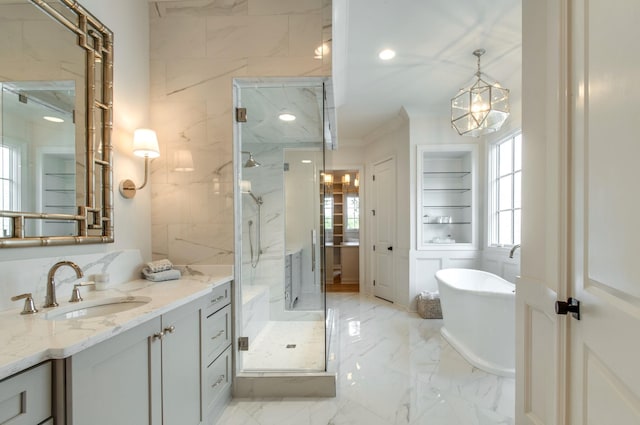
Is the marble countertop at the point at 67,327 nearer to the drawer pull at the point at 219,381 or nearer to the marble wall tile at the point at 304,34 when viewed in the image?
the drawer pull at the point at 219,381

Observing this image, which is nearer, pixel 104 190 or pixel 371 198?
pixel 104 190

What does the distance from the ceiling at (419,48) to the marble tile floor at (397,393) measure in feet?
8.32

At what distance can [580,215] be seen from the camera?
108cm

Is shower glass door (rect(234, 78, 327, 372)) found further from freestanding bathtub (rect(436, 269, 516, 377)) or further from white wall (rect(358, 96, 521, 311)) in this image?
white wall (rect(358, 96, 521, 311))

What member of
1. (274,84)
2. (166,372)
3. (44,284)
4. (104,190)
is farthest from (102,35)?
(166,372)

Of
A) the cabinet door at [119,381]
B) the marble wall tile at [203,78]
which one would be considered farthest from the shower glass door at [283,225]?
the cabinet door at [119,381]

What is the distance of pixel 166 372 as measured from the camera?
1378 millimetres

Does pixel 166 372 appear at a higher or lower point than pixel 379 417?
higher

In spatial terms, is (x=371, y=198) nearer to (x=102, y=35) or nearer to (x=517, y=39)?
(x=517, y=39)

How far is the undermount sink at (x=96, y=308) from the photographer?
4.30ft

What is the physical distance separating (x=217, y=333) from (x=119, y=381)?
33.4 inches

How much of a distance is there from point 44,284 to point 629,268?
2.11m

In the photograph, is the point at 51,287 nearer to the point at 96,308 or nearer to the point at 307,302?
the point at 96,308

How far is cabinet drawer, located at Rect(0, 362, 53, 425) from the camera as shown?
75cm
